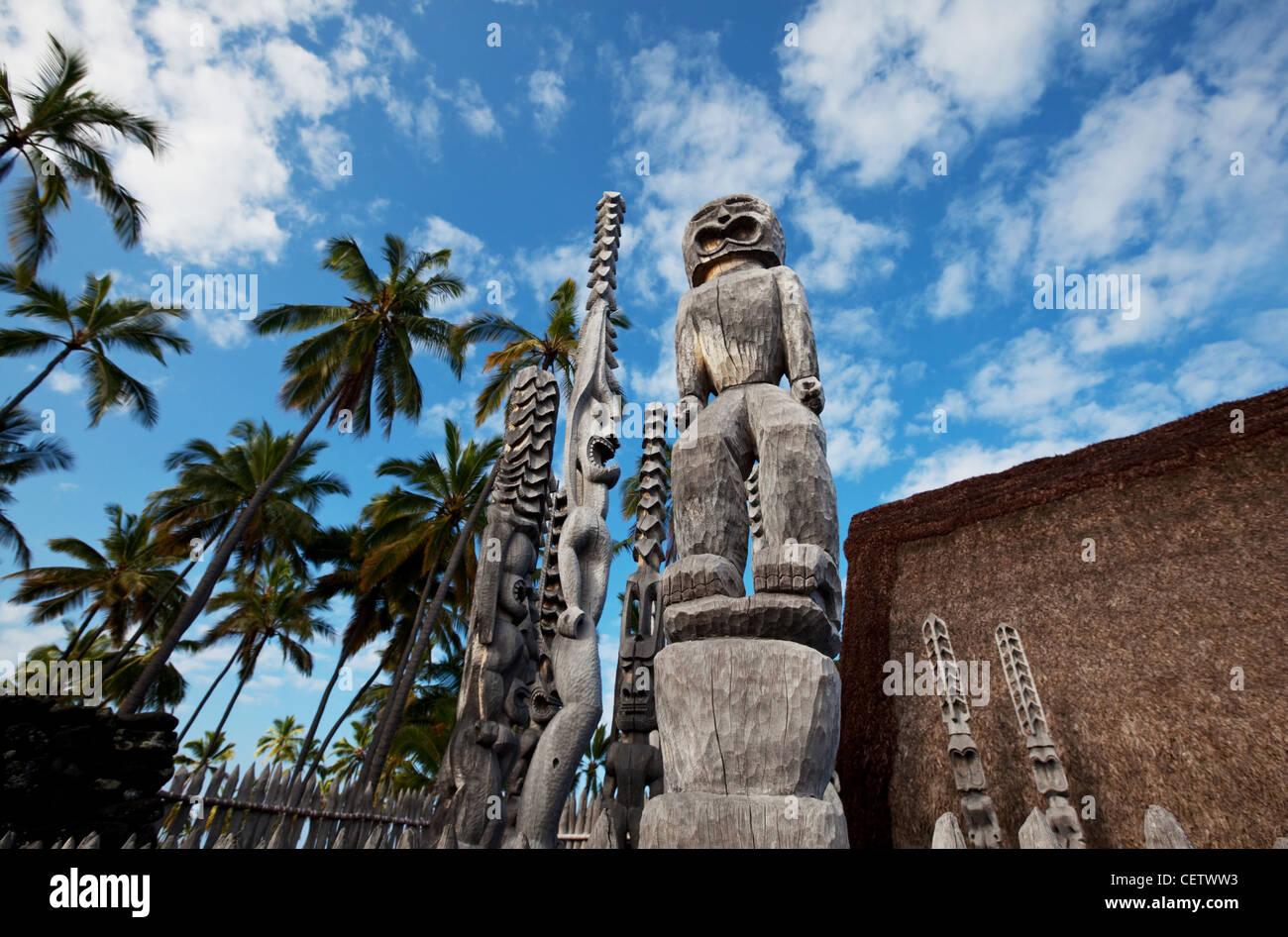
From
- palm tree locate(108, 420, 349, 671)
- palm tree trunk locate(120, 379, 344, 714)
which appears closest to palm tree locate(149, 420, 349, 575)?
palm tree locate(108, 420, 349, 671)

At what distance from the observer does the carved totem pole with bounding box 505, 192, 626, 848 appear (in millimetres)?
4441

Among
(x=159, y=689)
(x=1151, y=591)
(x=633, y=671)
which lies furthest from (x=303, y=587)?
(x=1151, y=591)

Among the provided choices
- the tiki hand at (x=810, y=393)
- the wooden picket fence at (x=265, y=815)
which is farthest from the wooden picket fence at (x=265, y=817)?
the tiki hand at (x=810, y=393)

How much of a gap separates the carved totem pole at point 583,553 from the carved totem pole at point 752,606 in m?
2.44

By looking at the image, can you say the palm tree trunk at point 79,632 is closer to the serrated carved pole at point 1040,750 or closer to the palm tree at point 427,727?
the palm tree at point 427,727

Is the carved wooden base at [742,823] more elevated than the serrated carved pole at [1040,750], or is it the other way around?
the carved wooden base at [742,823]

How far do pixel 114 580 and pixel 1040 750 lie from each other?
25.4 meters

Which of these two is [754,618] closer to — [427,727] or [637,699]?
[637,699]

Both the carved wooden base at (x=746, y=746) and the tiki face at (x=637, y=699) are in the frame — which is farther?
the tiki face at (x=637, y=699)

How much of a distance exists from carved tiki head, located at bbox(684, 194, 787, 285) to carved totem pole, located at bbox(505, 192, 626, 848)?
2.40 metres

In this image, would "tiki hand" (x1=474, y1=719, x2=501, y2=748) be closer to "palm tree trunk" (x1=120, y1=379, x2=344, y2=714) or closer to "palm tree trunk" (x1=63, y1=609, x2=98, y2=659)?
"palm tree trunk" (x1=120, y1=379, x2=344, y2=714)

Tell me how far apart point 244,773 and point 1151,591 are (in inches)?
381

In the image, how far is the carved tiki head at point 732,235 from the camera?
324 centimetres

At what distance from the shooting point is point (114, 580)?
21.0m
